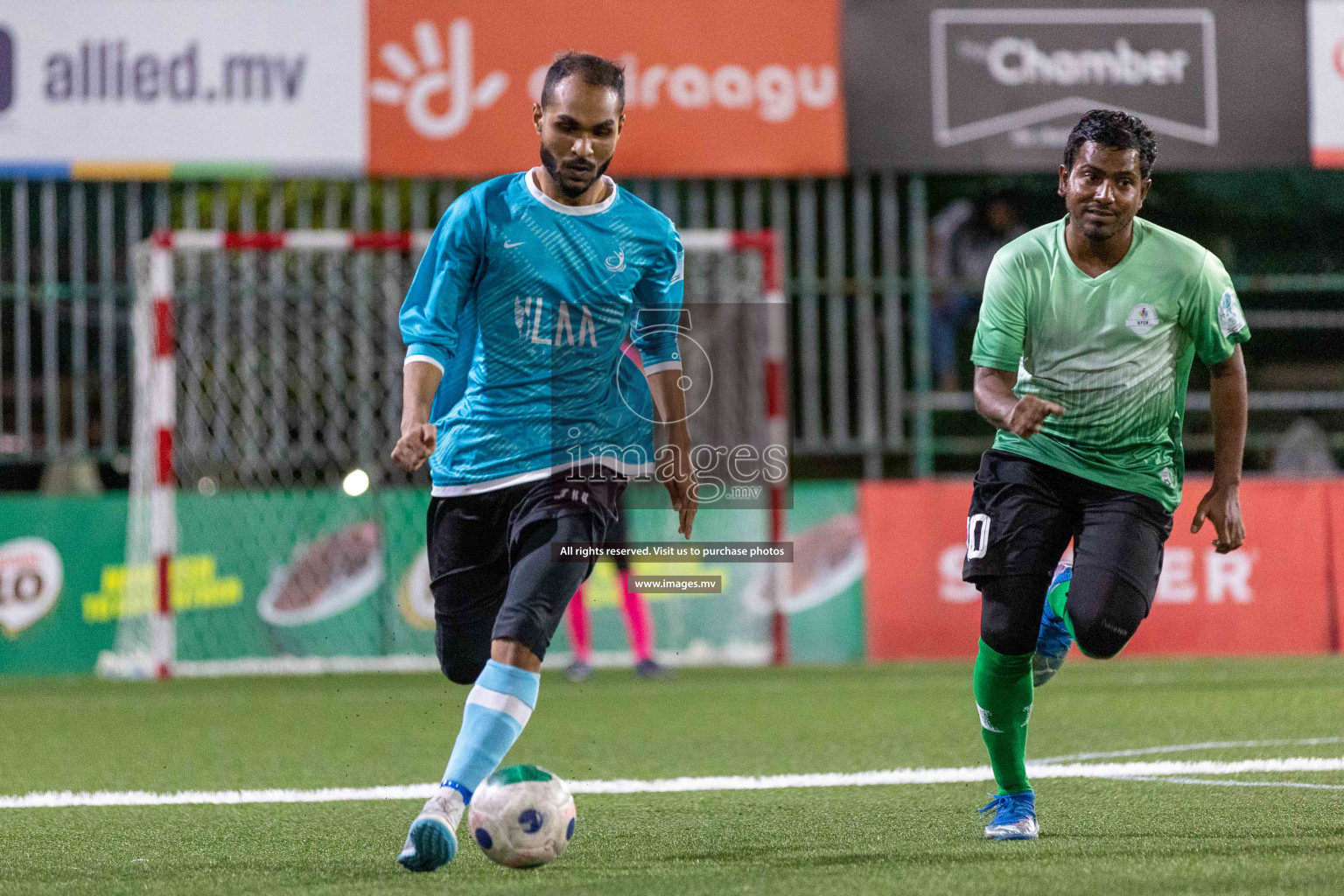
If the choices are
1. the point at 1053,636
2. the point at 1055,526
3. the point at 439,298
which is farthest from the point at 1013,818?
the point at 439,298

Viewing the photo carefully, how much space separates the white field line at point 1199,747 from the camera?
269 inches

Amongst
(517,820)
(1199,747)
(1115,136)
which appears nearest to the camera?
(517,820)

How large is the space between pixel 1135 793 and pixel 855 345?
8.15 m

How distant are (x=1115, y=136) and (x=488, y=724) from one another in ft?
7.52

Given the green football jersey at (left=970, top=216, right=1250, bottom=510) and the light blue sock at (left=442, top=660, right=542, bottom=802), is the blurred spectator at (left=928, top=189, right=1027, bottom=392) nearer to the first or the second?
the green football jersey at (left=970, top=216, right=1250, bottom=510)

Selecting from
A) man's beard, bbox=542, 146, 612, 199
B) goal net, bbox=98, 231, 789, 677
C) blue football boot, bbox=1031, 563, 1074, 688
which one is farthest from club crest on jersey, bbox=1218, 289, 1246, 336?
goal net, bbox=98, 231, 789, 677

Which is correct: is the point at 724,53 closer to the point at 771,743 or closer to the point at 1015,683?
the point at 771,743

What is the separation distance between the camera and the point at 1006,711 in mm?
5164

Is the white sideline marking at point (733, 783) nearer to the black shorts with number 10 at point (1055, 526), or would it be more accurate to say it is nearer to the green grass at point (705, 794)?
the green grass at point (705, 794)

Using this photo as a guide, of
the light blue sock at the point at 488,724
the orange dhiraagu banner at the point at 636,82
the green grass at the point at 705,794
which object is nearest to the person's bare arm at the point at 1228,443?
the green grass at the point at 705,794

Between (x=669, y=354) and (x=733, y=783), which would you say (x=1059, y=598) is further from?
(x=733, y=783)

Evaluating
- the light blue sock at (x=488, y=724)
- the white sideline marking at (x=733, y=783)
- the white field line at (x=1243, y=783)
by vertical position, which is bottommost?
the white sideline marking at (x=733, y=783)

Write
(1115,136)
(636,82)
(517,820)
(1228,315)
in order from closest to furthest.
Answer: (517,820) → (1115,136) → (1228,315) → (636,82)

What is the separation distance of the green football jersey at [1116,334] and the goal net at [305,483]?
6499mm
